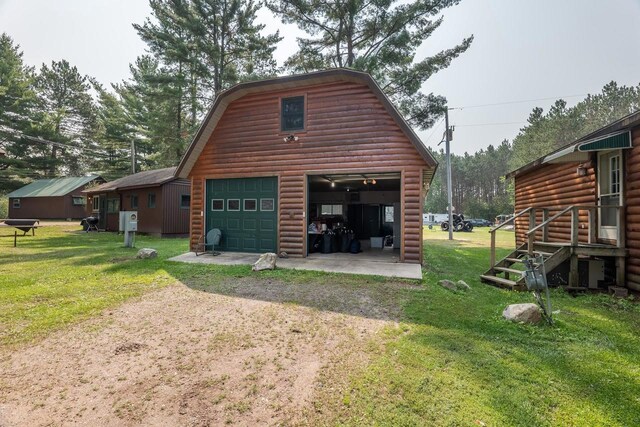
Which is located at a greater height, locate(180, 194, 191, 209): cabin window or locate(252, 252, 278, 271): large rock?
locate(180, 194, 191, 209): cabin window

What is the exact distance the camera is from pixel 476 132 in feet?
94.4

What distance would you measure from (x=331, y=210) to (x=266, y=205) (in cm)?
534

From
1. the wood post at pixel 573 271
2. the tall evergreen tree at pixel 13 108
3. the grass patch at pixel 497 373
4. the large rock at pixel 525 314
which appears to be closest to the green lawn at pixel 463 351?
the grass patch at pixel 497 373

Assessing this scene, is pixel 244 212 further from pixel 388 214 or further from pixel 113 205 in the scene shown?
pixel 113 205

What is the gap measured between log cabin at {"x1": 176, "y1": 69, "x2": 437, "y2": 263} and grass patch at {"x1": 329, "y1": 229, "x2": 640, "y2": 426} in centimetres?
431

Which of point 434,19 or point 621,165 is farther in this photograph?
point 434,19

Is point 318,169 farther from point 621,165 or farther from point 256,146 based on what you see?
point 621,165

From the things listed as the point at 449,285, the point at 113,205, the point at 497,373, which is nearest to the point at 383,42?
the point at 449,285

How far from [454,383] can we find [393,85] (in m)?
16.7

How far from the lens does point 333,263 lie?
8266mm

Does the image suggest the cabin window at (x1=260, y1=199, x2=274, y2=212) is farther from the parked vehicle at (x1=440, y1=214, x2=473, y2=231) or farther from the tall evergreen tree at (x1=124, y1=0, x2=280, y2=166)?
the parked vehicle at (x1=440, y1=214, x2=473, y2=231)

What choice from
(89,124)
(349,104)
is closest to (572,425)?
(349,104)

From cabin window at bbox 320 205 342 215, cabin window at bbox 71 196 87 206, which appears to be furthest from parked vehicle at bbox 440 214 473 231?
cabin window at bbox 71 196 87 206

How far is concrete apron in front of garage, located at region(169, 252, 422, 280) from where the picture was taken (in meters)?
7.16
